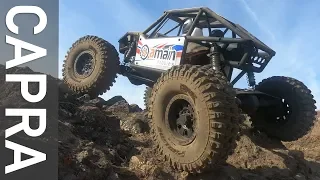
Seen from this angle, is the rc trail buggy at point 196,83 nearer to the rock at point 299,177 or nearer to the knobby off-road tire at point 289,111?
the knobby off-road tire at point 289,111

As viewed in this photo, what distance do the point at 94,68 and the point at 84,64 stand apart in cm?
64

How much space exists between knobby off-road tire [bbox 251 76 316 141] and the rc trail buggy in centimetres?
2

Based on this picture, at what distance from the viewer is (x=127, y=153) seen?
5.26 meters

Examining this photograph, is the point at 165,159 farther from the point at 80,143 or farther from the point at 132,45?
the point at 132,45

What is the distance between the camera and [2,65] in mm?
7012

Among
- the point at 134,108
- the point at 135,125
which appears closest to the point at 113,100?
the point at 134,108

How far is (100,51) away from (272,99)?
3720 mm

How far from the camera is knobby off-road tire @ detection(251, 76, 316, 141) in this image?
6.08 metres

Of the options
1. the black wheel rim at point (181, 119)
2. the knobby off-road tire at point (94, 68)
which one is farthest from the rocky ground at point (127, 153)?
the knobby off-road tire at point (94, 68)

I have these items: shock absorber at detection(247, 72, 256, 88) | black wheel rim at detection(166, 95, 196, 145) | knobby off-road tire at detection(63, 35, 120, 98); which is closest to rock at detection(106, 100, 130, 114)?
knobby off-road tire at detection(63, 35, 120, 98)

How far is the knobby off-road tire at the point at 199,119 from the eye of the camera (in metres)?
4.13

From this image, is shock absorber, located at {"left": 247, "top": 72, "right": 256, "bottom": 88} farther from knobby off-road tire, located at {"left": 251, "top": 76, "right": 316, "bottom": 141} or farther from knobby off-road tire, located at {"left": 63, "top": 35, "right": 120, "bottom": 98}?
knobby off-road tire, located at {"left": 63, "top": 35, "right": 120, "bottom": 98}

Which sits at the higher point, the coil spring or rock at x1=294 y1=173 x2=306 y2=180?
the coil spring

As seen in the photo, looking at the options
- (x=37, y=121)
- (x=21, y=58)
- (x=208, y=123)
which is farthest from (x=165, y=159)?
(x=21, y=58)
